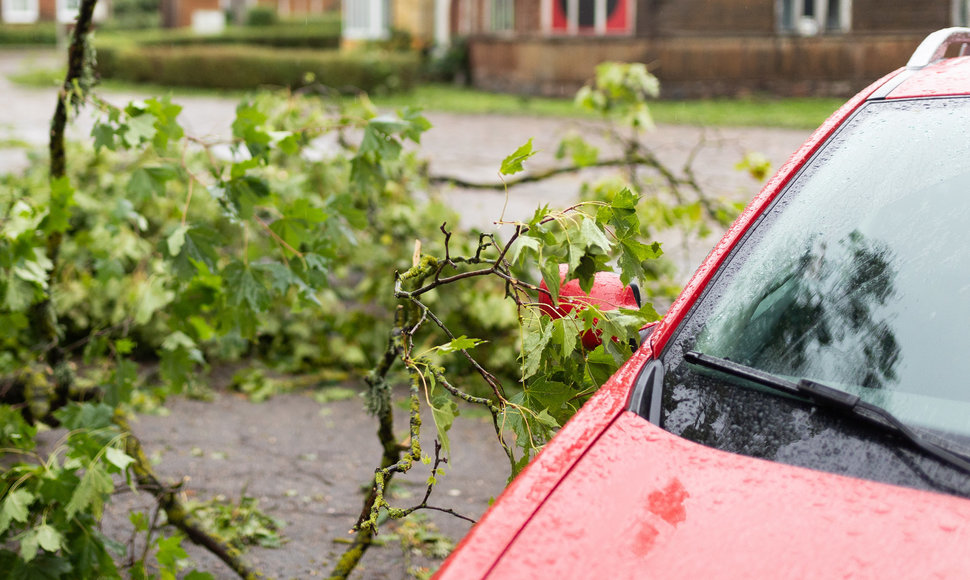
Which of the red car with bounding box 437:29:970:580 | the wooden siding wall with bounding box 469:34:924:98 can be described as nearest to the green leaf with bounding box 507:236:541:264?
the red car with bounding box 437:29:970:580

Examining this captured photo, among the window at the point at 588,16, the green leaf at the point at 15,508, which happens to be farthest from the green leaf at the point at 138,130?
the window at the point at 588,16

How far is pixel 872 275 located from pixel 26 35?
4197 cm

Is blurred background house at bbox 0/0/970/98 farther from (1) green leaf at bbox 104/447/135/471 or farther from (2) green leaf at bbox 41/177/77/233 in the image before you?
(1) green leaf at bbox 104/447/135/471

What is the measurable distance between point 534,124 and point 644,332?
1649 centimetres

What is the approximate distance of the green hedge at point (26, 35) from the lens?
126 ft

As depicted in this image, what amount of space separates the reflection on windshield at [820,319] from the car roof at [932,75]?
0.41m

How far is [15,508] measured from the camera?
9.84 feet

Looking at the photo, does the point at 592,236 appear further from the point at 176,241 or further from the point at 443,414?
the point at 176,241

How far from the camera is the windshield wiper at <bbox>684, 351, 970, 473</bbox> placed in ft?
5.09

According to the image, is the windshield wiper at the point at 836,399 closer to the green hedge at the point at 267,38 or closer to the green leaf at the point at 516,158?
the green leaf at the point at 516,158

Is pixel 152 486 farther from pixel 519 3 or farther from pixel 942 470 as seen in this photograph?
pixel 519 3

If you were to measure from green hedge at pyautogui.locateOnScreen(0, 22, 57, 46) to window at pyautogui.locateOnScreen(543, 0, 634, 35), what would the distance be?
23.5 metres

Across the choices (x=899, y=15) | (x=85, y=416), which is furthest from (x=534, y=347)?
(x=899, y=15)

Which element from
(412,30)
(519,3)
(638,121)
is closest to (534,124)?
(519,3)
